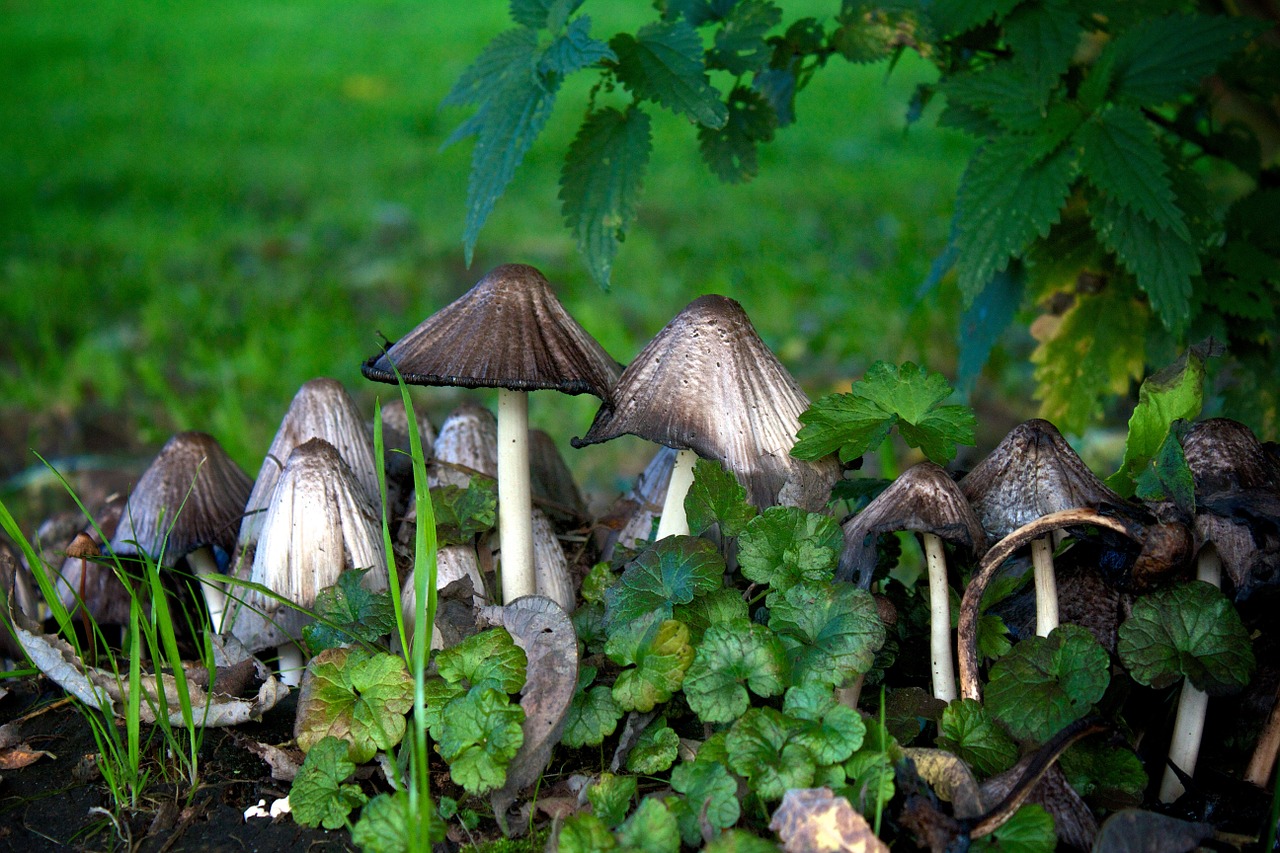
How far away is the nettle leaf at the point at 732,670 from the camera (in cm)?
128

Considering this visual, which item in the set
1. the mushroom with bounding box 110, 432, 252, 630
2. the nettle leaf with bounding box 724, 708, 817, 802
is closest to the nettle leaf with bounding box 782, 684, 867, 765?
the nettle leaf with bounding box 724, 708, 817, 802

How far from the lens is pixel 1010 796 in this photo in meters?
1.18

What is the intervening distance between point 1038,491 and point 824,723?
38 centimetres

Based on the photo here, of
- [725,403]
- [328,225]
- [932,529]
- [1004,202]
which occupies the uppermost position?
[328,225]

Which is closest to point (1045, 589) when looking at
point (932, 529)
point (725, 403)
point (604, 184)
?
point (932, 529)

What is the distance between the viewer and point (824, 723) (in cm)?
124

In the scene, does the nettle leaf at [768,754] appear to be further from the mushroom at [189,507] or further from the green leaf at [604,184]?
the mushroom at [189,507]

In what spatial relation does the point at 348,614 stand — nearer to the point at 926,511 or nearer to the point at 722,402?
the point at 722,402

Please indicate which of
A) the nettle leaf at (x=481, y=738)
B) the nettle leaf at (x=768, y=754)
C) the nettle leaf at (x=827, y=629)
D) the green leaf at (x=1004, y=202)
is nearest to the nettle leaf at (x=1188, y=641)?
the nettle leaf at (x=827, y=629)

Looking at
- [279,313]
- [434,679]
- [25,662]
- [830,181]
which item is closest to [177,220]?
[279,313]

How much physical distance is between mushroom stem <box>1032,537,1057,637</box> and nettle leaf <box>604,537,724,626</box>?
0.38 metres

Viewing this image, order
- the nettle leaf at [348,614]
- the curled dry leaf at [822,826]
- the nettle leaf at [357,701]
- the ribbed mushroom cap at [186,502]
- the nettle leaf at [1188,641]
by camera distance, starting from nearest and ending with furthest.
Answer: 1. the curled dry leaf at [822,826]
2. the nettle leaf at [1188,641]
3. the nettle leaf at [357,701]
4. the nettle leaf at [348,614]
5. the ribbed mushroom cap at [186,502]

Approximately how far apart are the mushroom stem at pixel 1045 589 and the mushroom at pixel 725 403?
284mm

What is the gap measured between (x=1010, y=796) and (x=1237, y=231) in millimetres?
1405
